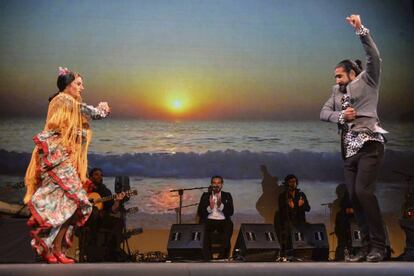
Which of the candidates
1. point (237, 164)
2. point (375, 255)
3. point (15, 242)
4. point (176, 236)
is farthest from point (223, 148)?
point (375, 255)

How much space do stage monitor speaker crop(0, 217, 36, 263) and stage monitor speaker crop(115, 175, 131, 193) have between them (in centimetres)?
172

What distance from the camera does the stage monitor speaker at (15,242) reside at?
515 centimetres

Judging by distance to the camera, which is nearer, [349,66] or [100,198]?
[349,66]

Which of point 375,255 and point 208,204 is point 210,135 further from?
point 375,255

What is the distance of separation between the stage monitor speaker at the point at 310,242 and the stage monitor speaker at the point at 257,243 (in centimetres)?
46

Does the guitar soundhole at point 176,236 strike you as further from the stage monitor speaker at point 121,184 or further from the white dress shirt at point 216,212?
the stage monitor speaker at point 121,184

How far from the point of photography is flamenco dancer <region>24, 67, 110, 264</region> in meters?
4.16

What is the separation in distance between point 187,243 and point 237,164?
1562mm

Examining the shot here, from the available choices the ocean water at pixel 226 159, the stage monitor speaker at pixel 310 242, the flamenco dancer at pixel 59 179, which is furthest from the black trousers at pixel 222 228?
the flamenco dancer at pixel 59 179

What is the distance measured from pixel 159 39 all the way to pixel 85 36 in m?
0.92

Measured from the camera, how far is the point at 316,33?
745 centimetres

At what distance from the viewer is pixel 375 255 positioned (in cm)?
390

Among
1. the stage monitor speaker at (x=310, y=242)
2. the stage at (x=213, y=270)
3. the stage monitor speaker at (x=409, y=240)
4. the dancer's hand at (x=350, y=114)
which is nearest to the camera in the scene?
the stage at (x=213, y=270)

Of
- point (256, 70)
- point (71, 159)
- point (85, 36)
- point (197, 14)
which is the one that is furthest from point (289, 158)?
point (71, 159)
